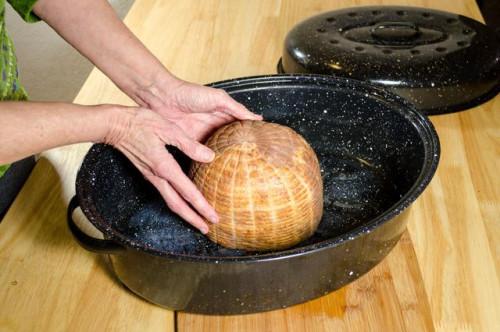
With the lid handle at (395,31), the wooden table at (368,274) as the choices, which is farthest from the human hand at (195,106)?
the lid handle at (395,31)

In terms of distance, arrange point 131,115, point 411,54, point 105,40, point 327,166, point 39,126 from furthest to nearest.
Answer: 1. point 411,54
2. point 327,166
3. point 105,40
4. point 131,115
5. point 39,126

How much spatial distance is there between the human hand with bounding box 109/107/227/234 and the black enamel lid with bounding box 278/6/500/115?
1.45 ft

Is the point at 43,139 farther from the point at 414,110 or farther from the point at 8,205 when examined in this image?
the point at 414,110

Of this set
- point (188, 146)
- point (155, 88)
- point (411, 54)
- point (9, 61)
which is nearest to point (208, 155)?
point (188, 146)

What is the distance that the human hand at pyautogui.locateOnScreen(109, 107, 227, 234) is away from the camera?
843 millimetres

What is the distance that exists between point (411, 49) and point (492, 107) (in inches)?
7.7

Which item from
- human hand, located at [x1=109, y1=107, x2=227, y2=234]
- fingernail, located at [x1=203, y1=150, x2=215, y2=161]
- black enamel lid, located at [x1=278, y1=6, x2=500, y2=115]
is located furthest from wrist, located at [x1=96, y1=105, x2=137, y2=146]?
black enamel lid, located at [x1=278, y1=6, x2=500, y2=115]

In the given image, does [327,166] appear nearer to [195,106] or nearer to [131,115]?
[195,106]

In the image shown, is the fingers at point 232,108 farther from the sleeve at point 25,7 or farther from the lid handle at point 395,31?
the lid handle at point 395,31

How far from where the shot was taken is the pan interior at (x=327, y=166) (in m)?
0.92

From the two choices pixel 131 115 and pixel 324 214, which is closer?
pixel 131 115

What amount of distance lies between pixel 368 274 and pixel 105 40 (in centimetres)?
51

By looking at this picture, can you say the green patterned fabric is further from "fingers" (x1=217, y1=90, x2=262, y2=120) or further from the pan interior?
"fingers" (x1=217, y1=90, x2=262, y2=120)

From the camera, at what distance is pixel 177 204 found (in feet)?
2.87
